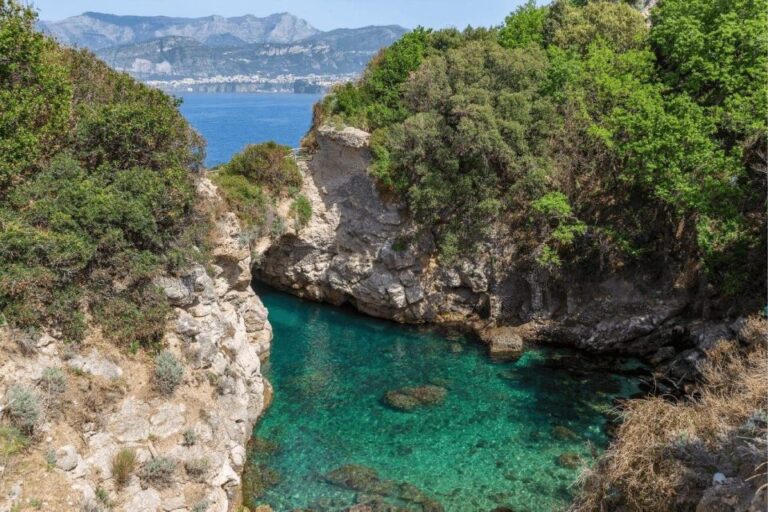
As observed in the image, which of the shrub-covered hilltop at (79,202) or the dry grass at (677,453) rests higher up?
the shrub-covered hilltop at (79,202)

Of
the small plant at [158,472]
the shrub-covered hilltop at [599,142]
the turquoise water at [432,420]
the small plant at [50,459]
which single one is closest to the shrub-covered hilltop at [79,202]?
the small plant at [50,459]

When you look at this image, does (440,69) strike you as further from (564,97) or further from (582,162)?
(582,162)

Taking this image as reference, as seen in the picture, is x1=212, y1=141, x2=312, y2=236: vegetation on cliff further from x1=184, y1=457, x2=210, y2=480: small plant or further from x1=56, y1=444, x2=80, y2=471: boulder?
x1=56, y1=444, x2=80, y2=471: boulder

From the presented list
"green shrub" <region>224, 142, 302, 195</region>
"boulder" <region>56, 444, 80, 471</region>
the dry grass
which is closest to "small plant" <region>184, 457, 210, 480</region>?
"boulder" <region>56, 444, 80, 471</region>

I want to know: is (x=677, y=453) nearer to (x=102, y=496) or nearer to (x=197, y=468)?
(x=197, y=468)

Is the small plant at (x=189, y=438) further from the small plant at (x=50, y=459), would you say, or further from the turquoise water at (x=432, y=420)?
the small plant at (x=50, y=459)

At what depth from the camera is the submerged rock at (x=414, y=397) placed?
19859 millimetres

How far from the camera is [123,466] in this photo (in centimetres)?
1210

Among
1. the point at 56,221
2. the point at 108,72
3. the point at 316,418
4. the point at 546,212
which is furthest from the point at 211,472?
the point at 546,212

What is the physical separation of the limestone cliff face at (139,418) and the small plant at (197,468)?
0.02m

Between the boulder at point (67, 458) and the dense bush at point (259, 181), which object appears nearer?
the boulder at point (67, 458)

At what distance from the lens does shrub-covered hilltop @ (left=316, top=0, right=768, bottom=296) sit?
62.7 feet

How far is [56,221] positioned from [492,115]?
16560 millimetres

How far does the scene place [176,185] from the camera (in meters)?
16.5
